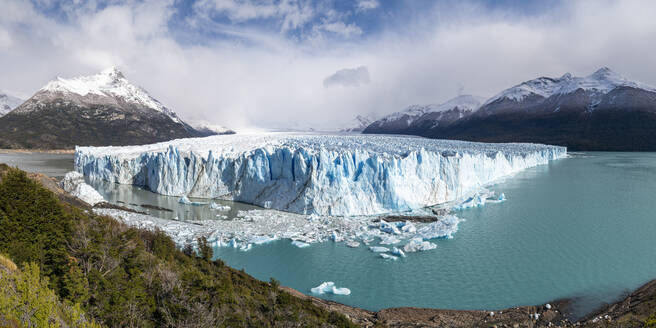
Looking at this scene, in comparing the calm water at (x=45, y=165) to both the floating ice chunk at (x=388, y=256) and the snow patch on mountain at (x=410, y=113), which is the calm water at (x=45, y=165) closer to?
the floating ice chunk at (x=388, y=256)

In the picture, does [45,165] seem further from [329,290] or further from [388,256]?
[388,256]

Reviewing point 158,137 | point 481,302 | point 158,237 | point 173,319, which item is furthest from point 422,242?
point 158,137

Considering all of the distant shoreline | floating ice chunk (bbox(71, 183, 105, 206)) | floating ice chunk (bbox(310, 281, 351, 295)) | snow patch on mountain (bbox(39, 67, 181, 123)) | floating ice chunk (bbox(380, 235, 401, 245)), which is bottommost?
floating ice chunk (bbox(310, 281, 351, 295))

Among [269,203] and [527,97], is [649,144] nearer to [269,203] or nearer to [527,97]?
[527,97]

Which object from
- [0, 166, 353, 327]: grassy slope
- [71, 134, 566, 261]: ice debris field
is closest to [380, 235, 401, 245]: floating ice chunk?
[71, 134, 566, 261]: ice debris field

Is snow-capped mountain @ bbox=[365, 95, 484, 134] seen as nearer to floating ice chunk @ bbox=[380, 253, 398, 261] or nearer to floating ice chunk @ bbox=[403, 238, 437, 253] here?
floating ice chunk @ bbox=[403, 238, 437, 253]

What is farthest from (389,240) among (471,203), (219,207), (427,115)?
(427,115)
